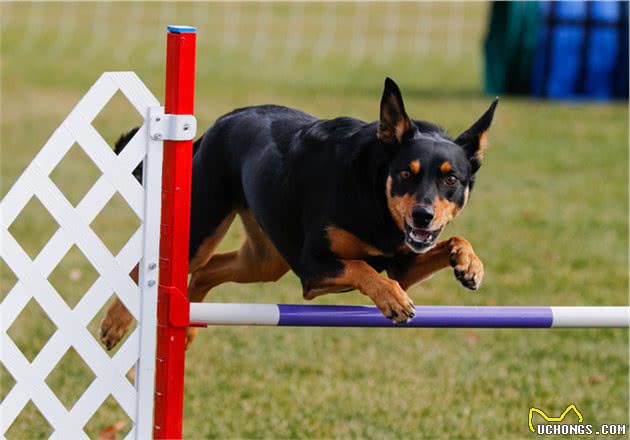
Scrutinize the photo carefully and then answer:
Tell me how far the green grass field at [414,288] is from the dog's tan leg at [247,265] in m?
0.72

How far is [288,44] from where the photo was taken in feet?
67.3

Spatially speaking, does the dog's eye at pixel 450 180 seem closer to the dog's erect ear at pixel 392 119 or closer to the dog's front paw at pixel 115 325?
the dog's erect ear at pixel 392 119

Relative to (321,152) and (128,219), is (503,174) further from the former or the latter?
(321,152)

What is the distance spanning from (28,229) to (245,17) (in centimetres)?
1617

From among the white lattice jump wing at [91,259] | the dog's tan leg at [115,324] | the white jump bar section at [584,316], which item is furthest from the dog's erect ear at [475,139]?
the dog's tan leg at [115,324]

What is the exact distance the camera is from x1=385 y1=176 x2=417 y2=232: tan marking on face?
361 centimetres

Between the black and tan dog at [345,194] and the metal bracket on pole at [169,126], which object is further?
the black and tan dog at [345,194]

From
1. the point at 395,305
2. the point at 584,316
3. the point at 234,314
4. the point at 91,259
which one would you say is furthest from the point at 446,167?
the point at 91,259

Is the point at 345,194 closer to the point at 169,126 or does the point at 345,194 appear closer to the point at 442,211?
the point at 442,211

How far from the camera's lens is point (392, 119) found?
3721 mm

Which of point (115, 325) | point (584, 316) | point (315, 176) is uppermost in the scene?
point (315, 176)

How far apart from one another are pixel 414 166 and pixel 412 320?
437 millimetres

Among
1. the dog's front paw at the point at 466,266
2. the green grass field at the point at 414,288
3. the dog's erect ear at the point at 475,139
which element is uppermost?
the dog's erect ear at the point at 475,139

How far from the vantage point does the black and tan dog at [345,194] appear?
364 centimetres
